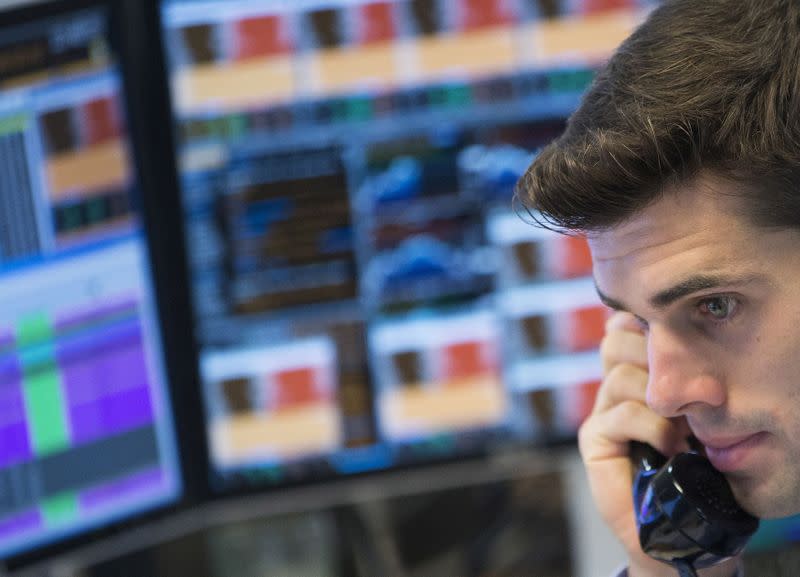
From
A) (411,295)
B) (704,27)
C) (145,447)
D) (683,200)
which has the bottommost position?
(145,447)

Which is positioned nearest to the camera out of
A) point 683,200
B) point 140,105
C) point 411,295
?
point 683,200

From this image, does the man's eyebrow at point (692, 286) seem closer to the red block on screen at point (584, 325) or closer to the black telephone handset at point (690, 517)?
the black telephone handset at point (690, 517)

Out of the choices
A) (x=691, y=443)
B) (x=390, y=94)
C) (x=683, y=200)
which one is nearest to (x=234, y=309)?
(x=390, y=94)

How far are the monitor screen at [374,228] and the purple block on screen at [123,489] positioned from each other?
0.27 ft

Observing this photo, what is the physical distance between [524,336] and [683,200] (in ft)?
2.21

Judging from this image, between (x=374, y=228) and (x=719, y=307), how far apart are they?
663 mm

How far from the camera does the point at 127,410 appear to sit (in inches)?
54.4

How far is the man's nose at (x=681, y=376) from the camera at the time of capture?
89cm

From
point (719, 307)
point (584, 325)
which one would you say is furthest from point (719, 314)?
point (584, 325)

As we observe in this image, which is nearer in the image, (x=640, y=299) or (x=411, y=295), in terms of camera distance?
(x=640, y=299)

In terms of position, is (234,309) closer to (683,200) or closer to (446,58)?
(446,58)

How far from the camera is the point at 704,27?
0.87 metres

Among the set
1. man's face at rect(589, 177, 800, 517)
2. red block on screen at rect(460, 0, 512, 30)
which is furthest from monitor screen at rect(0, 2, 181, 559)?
man's face at rect(589, 177, 800, 517)

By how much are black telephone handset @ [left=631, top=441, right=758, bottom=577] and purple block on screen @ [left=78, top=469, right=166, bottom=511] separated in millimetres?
608
